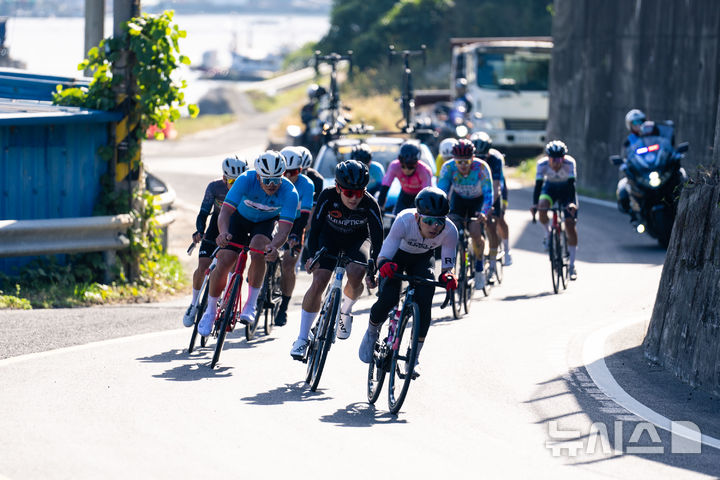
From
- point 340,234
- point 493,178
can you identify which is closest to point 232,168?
point 340,234

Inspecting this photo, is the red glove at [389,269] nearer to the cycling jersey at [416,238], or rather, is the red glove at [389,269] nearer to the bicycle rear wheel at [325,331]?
the cycling jersey at [416,238]

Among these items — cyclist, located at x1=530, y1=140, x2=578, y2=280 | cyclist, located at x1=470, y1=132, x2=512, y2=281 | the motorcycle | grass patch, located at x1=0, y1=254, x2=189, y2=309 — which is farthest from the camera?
the motorcycle

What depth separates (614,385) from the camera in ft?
33.0

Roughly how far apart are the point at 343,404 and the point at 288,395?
0.46 m

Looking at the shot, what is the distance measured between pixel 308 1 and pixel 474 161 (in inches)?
6960

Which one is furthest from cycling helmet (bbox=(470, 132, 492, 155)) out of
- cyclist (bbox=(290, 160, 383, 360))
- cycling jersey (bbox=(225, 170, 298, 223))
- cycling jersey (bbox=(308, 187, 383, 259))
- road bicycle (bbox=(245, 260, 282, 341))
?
cycling jersey (bbox=(308, 187, 383, 259))

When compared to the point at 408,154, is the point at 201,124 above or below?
below

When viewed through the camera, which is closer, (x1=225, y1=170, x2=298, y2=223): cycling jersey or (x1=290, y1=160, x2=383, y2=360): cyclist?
(x1=290, y1=160, x2=383, y2=360): cyclist

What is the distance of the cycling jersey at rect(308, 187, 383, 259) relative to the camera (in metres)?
9.78

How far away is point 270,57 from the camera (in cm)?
18788

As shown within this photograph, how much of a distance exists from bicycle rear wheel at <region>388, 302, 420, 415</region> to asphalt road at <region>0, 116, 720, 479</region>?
5.1 inches

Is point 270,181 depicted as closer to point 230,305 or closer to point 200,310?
point 230,305

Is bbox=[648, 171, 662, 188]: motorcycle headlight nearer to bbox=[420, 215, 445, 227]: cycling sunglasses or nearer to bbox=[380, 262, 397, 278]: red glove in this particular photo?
bbox=[420, 215, 445, 227]: cycling sunglasses

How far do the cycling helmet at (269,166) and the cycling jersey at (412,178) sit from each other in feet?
11.4
